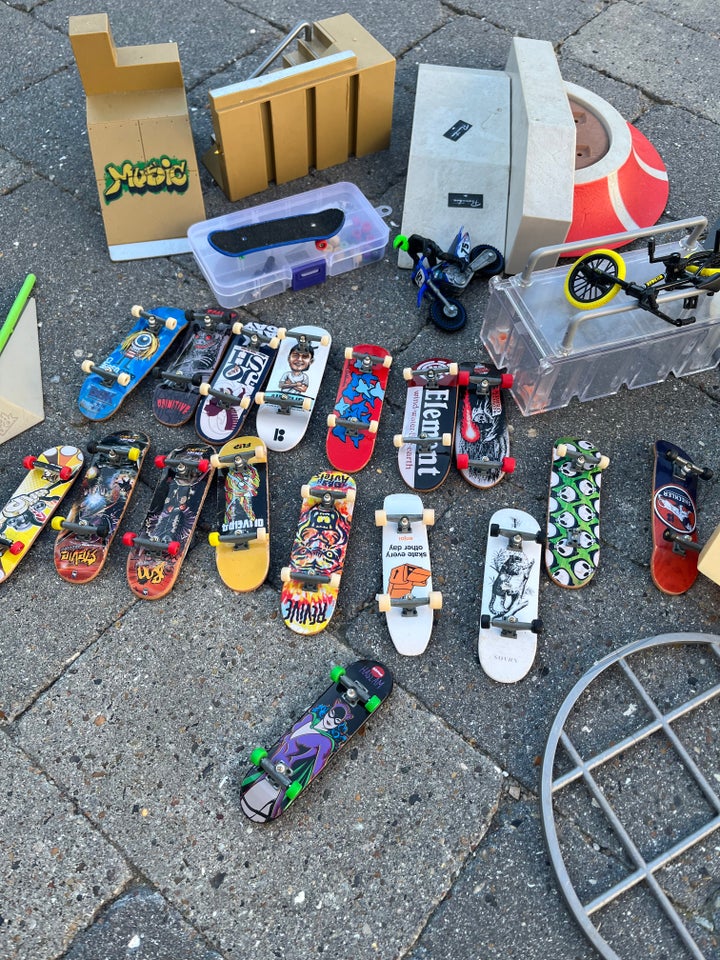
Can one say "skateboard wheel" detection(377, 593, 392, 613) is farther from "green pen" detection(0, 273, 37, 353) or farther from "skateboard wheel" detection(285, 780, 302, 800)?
"green pen" detection(0, 273, 37, 353)

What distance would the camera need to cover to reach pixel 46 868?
2.94 m

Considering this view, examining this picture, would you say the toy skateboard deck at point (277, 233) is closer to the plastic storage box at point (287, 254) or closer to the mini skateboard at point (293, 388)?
the plastic storage box at point (287, 254)

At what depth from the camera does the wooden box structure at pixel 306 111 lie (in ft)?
14.3

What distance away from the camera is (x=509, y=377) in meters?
4.04

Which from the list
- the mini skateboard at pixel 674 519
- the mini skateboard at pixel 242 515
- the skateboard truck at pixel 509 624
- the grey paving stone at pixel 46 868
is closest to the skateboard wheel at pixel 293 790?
the grey paving stone at pixel 46 868

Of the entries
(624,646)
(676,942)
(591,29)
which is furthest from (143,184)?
(676,942)

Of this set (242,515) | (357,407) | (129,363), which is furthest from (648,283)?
(129,363)

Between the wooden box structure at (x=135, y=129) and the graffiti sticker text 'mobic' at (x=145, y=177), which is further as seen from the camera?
the graffiti sticker text 'mobic' at (x=145, y=177)

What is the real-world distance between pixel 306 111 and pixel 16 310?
6.83 feet

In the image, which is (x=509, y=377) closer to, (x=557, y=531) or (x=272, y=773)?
(x=557, y=531)

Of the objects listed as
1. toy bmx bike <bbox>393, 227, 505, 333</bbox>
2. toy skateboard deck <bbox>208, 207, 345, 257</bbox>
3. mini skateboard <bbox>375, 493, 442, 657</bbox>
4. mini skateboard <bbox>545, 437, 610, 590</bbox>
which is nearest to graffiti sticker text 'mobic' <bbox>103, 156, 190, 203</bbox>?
toy skateboard deck <bbox>208, 207, 345, 257</bbox>

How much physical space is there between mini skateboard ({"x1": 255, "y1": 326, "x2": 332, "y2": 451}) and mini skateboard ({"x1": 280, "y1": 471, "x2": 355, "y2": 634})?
31 centimetres

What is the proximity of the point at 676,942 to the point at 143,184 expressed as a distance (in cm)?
449

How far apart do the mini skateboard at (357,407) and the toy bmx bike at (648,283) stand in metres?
1.06
